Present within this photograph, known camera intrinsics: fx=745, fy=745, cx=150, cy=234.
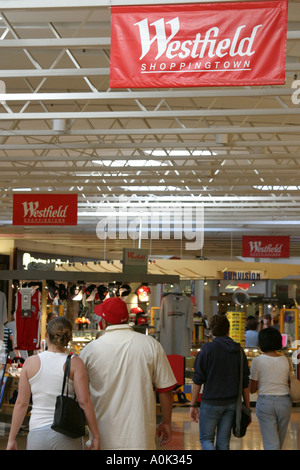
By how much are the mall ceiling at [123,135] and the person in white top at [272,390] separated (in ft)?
12.0

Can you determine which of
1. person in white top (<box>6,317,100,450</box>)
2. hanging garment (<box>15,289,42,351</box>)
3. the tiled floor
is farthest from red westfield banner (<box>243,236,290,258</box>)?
person in white top (<box>6,317,100,450</box>)

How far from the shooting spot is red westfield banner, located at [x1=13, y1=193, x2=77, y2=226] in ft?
54.7

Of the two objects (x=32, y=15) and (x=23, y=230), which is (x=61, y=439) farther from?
(x=23, y=230)

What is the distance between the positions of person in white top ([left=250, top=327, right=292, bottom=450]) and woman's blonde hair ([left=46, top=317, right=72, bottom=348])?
2.32 metres

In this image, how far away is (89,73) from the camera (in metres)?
9.66

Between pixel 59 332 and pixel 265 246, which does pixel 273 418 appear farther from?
pixel 265 246

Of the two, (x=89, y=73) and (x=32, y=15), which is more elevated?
(x=32, y=15)

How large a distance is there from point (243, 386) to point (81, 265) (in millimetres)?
10660

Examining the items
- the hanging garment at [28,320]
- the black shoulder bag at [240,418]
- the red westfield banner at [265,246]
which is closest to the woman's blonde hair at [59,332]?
the black shoulder bag at [240,418]

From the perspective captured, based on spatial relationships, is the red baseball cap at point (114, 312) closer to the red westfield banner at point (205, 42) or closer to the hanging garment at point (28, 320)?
the red westfield banner at point (205, 42)

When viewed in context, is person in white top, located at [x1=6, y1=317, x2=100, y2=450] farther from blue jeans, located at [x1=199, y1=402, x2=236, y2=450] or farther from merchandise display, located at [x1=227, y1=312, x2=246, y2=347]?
merchandise display, located at [x1=227, y1=312, x2=246, y2=347]

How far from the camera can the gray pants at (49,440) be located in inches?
176
